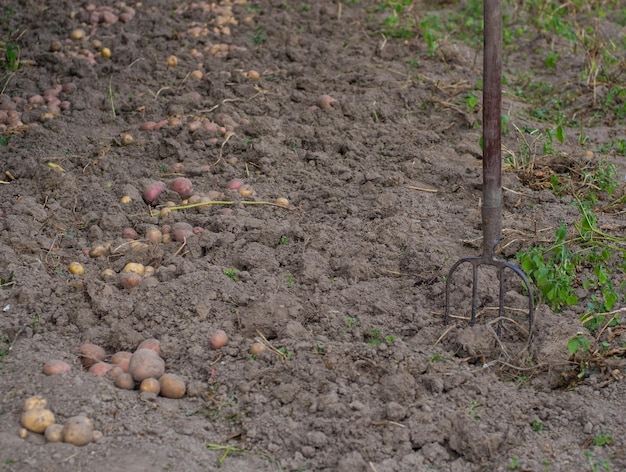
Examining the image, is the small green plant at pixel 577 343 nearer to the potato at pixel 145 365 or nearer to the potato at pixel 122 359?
the potato at pixel 145 365

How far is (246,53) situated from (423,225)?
1986 mm

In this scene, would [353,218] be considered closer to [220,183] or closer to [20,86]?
[220,183]

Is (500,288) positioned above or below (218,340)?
above

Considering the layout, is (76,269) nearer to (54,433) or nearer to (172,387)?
(172,387)

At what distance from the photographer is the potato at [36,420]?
2354 mm

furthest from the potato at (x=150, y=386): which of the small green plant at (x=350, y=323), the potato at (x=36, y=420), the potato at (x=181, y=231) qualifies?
the potato at (x=181, y=231)

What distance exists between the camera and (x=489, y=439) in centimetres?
243

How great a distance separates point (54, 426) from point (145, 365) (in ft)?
1.29

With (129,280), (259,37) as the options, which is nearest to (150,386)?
(129,280)

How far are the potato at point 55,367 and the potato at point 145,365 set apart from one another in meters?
0.20

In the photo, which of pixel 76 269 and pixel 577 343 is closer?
pixel 577 343

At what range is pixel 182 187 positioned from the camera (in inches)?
147

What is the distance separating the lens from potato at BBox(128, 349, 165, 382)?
8.70 ft

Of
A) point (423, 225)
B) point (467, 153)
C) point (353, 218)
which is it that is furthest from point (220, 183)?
point (467, 153)
